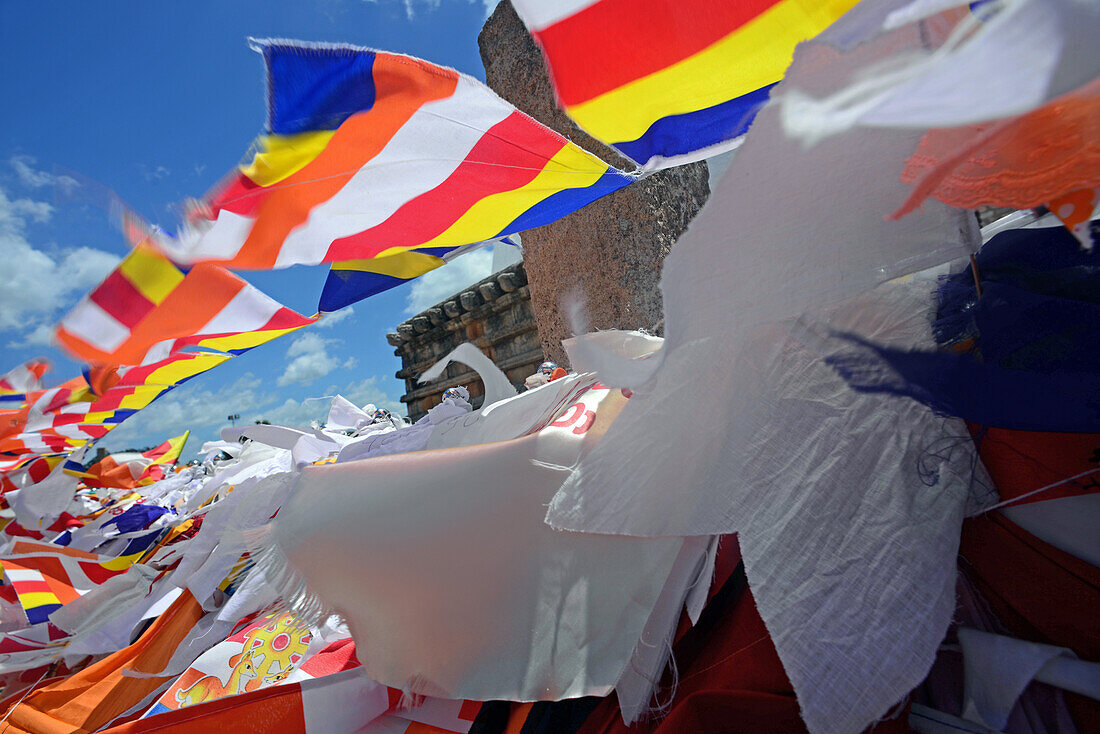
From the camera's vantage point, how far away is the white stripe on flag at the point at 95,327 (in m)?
1.12

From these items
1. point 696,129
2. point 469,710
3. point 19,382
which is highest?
point 19,382

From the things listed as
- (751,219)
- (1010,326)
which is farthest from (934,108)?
(1010,326)

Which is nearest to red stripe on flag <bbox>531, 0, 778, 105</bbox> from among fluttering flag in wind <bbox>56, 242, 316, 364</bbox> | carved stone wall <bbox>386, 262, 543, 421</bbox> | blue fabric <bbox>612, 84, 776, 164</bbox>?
blue fabric <bbox>612, 84, 776, 164</bbox>

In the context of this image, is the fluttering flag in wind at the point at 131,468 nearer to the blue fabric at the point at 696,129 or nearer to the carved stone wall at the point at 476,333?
the carved stone wall at the point at 476,333

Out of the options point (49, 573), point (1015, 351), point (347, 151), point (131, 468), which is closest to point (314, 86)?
point (347, 151)

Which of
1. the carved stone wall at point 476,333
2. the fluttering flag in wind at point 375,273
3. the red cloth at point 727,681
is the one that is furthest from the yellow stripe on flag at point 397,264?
the carved stone wall at point 476,333

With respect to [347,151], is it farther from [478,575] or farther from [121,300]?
[478,575]

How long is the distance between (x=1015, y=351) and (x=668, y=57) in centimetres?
65

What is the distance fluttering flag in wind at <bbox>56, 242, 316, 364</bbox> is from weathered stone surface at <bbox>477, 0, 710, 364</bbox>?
3.98 feet

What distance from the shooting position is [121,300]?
1118mm

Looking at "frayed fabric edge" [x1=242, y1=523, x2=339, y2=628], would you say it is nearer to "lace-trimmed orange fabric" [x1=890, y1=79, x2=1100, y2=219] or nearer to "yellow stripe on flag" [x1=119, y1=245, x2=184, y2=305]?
"yellow stripe on flag" [x1=119, y1=245, x2=184, y2=305]

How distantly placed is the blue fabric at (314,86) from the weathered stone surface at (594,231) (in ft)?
3.85

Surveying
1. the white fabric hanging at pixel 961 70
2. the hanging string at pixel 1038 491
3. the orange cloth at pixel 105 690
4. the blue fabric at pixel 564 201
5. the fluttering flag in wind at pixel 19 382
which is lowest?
the orange cloth at pixel 105 690

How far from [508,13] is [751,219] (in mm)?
2261
